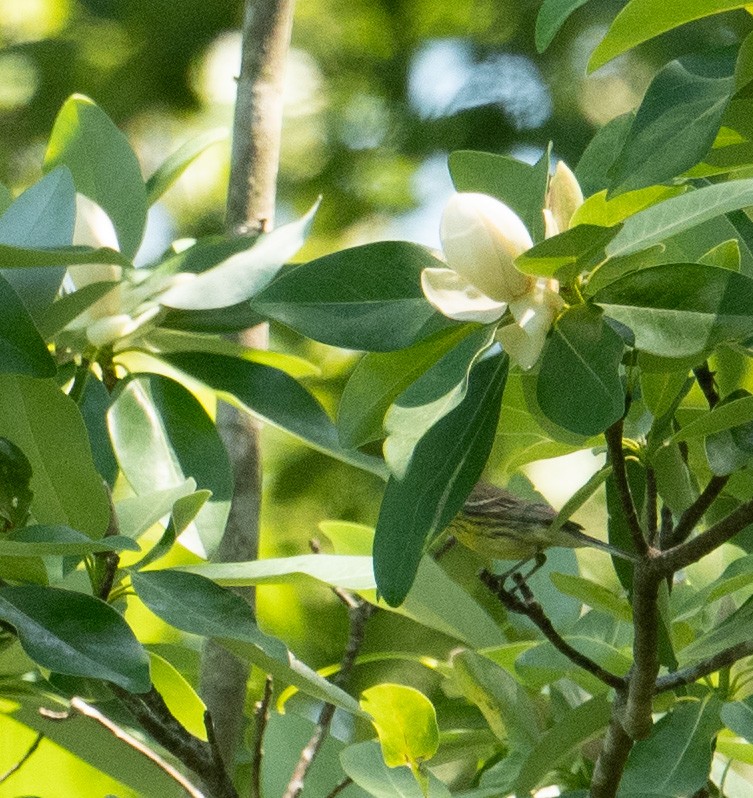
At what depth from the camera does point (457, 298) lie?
0.46m

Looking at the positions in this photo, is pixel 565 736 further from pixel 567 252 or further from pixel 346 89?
pixel 346 89

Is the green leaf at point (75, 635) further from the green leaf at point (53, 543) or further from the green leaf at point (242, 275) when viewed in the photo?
the green leaf at point (242, 275)

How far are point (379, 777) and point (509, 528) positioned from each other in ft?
0.58

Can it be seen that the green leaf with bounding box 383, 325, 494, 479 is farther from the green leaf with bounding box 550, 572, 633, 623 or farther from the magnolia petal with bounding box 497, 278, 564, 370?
the green leaf with bounding box 550, 572, 633, 623

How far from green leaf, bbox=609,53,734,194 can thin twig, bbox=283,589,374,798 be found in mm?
356

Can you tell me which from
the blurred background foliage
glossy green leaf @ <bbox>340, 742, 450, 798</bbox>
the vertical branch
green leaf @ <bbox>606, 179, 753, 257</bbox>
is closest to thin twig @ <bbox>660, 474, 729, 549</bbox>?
green leaf @ <bbox>606, 179, 753, 257</bbox>

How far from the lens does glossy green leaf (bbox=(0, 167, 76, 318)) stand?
564mm

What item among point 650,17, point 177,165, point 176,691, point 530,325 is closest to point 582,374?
point 530,325

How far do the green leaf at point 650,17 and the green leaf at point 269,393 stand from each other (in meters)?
0.28

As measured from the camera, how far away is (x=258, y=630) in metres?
0.53

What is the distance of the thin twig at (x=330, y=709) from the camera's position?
647 millimetres

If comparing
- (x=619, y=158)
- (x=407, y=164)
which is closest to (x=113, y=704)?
(x=619, y=158)

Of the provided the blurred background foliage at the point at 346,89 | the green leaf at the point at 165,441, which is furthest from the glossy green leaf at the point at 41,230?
the blurred background foliage at the point at 346,89

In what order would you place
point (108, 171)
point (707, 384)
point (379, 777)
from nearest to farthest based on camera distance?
point (707, 384) → point (379, 777) → point (108, 171)
